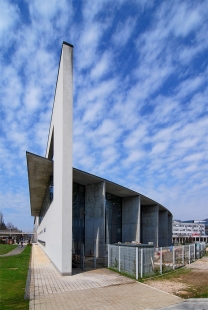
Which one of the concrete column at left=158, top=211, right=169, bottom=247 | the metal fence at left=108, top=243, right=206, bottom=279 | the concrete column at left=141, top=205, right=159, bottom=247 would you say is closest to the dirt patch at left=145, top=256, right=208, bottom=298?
the metal fence at left=108, top=243, right=206, bottom=279

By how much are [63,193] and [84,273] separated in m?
4.16

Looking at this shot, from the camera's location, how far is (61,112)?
1438 cm

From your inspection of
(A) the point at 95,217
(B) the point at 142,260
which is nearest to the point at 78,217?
(A) the point at 95,217

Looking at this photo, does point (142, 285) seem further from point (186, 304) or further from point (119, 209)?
point (119, 209)

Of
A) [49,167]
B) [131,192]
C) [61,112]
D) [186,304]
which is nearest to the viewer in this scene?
[186,304]

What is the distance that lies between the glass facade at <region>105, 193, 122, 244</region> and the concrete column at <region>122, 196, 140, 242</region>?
439mm

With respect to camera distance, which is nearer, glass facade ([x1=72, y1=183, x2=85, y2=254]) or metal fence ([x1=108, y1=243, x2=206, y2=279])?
metal fence ([x1=108, y1=243, x2=206, y2=279])

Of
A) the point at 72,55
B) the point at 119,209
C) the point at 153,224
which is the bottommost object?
the point at 153,224

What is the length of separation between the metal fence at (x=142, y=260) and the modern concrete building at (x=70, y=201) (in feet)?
8.96

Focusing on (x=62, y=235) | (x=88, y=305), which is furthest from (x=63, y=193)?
(x=88, y=305)

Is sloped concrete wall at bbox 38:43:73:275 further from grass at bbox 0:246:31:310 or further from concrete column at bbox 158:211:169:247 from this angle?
concrete column at bbox 158:211:169:247

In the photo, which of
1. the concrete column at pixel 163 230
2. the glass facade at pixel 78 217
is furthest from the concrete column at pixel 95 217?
the concrete column at pixel 163 230

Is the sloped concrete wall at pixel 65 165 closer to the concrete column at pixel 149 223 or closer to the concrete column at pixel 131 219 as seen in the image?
the concrete column at pixel 131 219

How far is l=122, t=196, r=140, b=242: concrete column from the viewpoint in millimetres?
28155
